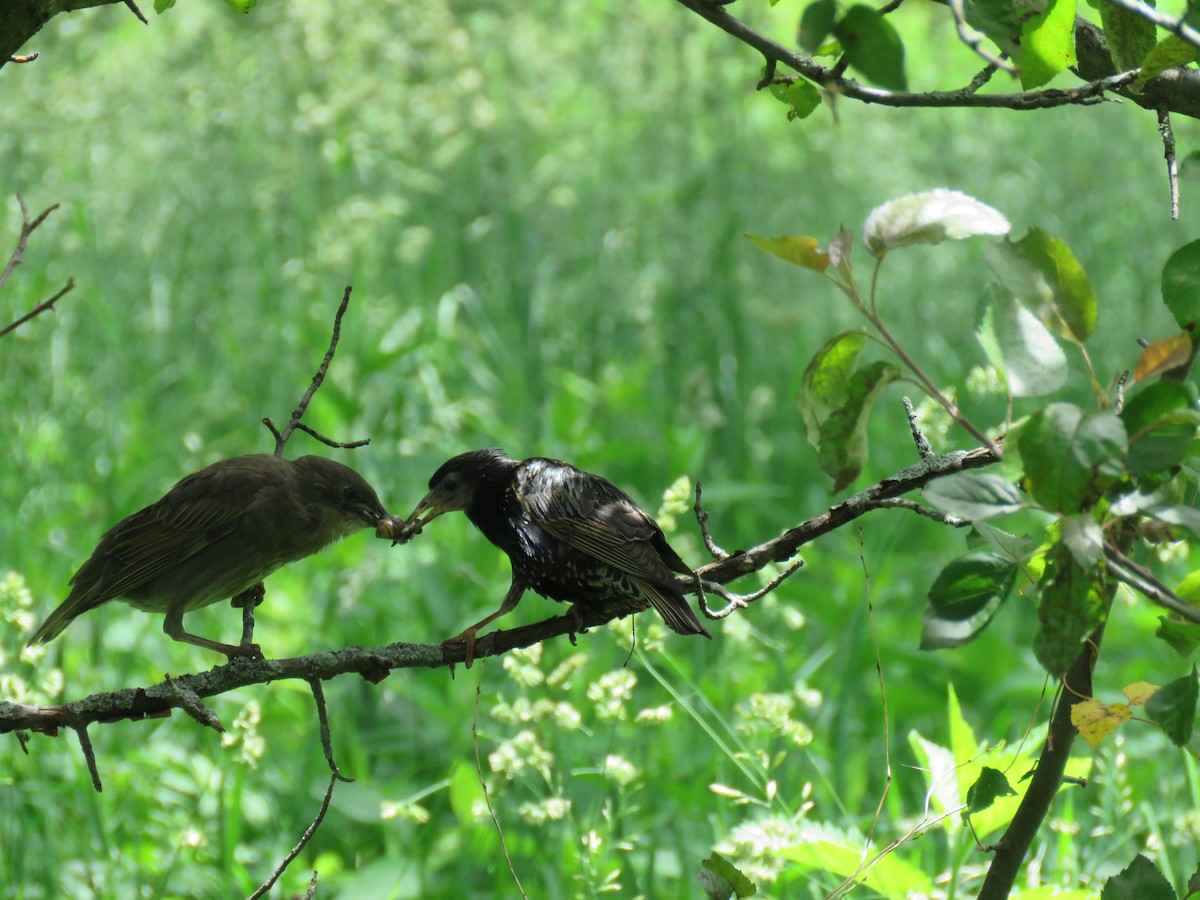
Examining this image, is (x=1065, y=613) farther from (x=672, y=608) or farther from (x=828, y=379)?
(x=672, y=608)

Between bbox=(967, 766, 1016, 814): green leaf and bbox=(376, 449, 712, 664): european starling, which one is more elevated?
bbox=(967, 766, 1016, 814): green leaf

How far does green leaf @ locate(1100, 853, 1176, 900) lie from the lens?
1832 millimetres

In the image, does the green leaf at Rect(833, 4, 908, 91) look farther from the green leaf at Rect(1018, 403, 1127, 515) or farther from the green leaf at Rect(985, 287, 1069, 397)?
the green leaf at Rect(1018, 403, 1127, 515)

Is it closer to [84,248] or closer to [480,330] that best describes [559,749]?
[480,330]

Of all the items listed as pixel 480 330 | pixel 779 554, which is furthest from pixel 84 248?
pixel 779 554

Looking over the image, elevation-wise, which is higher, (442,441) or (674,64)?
(674,64)

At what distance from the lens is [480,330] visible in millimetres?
5984

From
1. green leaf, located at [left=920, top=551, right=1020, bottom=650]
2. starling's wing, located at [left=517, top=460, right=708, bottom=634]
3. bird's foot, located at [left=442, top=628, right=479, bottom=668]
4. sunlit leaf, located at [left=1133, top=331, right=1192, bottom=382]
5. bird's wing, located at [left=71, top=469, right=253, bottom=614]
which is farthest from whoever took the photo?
bird's wing, located at [left=71, top=469, right=253, bottom=614]

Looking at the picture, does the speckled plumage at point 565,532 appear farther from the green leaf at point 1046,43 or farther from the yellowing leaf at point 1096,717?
the green leaf at point 1046,43

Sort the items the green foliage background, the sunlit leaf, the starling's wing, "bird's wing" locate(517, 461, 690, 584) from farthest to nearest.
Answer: the green foliage background → "bird's wing" locate(517, 461, 690, 584) → the starling's wing → the sunlit leaf

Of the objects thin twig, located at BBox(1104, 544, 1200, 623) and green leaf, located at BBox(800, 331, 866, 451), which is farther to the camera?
green leaf, located at BBox(800, 331, 866, 451)

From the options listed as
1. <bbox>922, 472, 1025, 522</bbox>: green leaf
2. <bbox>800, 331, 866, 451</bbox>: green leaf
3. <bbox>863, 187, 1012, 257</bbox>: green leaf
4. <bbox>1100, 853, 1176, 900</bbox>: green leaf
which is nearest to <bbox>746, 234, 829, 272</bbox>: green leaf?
<bbox>863, 187, 1012, 257</bbox>: green leaf

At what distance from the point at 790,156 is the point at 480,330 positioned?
281 centimetres

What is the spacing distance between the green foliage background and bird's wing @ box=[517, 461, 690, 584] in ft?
0.66
